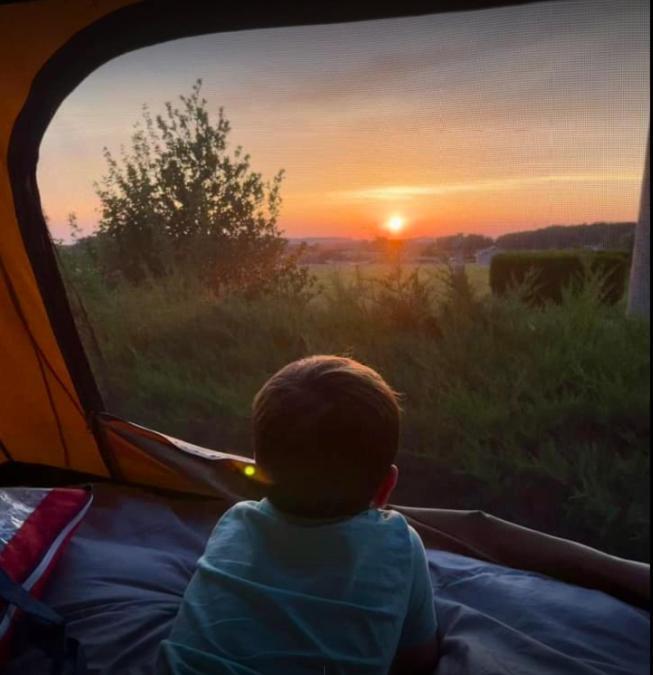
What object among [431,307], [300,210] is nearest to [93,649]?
[300,210]

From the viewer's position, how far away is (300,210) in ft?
7.55

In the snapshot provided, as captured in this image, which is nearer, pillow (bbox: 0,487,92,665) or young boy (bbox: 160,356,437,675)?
young boy (bbox: 160,356,437,675)

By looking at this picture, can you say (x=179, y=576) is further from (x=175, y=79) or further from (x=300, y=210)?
(x=175, y=79)

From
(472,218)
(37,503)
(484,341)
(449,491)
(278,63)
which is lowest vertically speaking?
(449,491)

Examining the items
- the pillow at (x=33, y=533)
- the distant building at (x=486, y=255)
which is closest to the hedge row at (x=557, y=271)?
the distant building at (x=486, y=255)

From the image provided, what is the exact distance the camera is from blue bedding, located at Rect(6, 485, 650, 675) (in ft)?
4.68

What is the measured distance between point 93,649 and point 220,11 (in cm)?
145

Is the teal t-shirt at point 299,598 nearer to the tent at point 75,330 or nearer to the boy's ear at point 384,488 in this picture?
the boy's ear at point 384,488

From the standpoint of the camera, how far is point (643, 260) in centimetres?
192

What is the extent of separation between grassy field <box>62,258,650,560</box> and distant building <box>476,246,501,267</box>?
9 centimetres

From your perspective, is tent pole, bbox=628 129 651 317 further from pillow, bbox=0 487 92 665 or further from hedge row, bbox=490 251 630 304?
pillow, bbox=0 487 92 665

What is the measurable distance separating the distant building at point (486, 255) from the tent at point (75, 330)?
0.37m

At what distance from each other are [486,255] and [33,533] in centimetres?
139

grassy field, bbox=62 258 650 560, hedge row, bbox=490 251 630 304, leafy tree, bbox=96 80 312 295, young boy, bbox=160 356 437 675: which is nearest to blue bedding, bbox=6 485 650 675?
young boy, bbox=160 356 437 675
